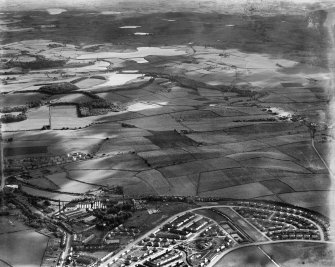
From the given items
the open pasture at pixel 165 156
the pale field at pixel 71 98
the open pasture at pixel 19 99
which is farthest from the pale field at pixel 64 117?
the open pasture at pixel 165 156

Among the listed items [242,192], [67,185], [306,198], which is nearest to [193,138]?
[242,192]

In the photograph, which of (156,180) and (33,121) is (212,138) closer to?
Answer: (156,180)

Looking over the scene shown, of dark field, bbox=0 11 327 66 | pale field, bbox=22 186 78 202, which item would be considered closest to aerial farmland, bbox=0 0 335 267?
pale field, bbox=22 186 78 202

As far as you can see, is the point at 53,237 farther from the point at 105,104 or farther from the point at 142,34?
the point at 142,34

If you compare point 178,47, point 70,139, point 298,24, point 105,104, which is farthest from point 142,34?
point 70,139

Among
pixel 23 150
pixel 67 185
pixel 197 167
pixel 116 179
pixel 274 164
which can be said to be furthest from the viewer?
pixel 23 150

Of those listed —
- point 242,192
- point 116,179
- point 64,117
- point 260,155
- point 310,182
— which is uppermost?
point 116,179
